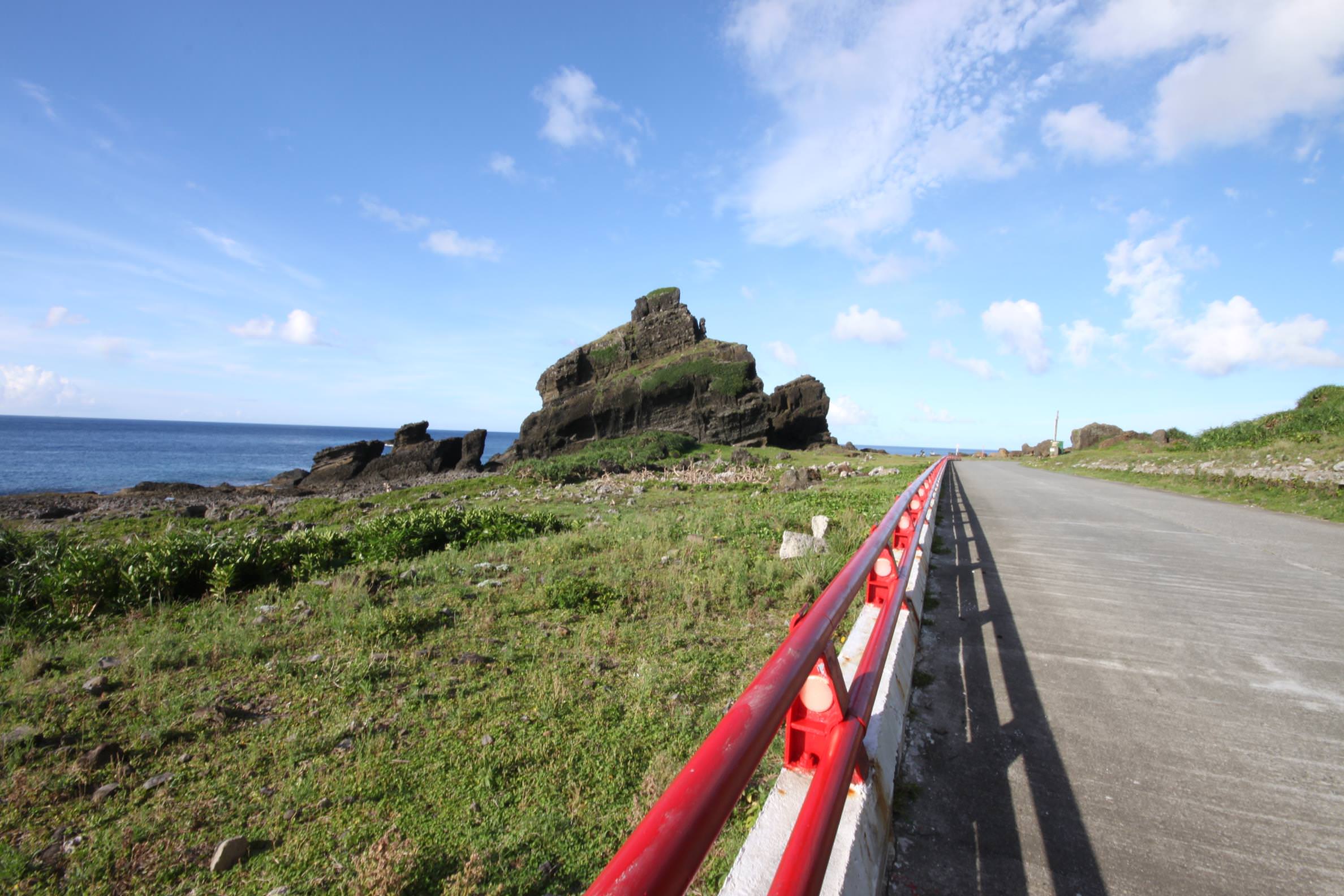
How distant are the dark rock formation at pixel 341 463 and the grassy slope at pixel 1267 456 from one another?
1469 inches

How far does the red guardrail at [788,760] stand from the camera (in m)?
0.94

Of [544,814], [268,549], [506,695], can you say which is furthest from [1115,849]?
[268,549]

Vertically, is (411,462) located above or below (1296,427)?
below

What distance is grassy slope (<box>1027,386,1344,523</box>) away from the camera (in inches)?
518

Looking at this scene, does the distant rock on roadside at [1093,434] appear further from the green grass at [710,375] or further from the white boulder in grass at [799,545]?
the white boulder in grass at [799,545]

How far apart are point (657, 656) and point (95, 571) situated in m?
6.80

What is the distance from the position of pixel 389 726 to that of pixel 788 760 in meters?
2.83

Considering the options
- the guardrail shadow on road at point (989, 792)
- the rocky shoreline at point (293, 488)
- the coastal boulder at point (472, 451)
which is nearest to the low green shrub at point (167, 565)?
the guardrail shadow on road at point (989, 792)

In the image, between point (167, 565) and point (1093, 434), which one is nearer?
point (167, 565)

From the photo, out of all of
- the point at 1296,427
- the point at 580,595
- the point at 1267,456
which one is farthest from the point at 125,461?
the point at 1296,427

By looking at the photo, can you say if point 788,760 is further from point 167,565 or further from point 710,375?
point 710,375

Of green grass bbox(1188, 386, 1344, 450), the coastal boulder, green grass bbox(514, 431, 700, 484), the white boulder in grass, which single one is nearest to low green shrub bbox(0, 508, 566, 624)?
the white boulder in grass

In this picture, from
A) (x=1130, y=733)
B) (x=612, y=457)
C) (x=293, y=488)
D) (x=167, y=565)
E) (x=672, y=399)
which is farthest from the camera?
(x=672, y=399)

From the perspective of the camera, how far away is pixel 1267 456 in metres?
16.9
